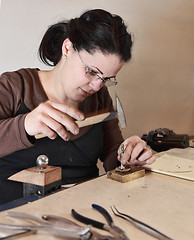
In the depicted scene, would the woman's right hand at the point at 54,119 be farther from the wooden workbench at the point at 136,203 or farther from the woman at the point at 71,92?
the wooden workbench at the point at 136,203

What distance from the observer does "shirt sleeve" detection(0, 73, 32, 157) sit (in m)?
0.87

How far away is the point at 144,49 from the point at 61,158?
4.23 feet

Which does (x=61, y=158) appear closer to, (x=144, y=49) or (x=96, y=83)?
(x=96, y=83)

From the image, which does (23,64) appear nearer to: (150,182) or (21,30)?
(21,30)

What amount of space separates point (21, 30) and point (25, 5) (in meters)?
0.13

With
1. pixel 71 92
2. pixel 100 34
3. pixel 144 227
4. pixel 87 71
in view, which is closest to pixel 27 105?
pixel 71 92

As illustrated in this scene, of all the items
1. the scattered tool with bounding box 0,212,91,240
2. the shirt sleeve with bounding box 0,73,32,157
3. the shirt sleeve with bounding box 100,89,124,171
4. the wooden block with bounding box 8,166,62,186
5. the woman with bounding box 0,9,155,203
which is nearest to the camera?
the scattered tool with bounding box 0,212,91,240

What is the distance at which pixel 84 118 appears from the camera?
0.83m

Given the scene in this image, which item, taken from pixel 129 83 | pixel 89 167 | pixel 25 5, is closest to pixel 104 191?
pixel 89 167

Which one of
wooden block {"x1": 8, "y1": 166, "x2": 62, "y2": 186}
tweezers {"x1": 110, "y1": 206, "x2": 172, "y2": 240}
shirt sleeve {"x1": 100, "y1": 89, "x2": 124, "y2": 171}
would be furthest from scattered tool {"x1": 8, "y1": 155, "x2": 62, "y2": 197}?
shirt sleeve {"x1": 100, "y1": 89, "x2": 124, "y2": 171}

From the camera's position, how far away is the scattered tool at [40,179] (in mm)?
756

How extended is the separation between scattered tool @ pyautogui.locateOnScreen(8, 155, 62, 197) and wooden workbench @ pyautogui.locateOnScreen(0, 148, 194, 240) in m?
0.03

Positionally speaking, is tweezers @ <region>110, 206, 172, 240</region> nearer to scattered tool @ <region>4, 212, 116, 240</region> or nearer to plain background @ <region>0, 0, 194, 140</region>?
scattered tool @ <region>4, 212, 116, 240</region>

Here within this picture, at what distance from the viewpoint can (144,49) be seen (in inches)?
85.7
